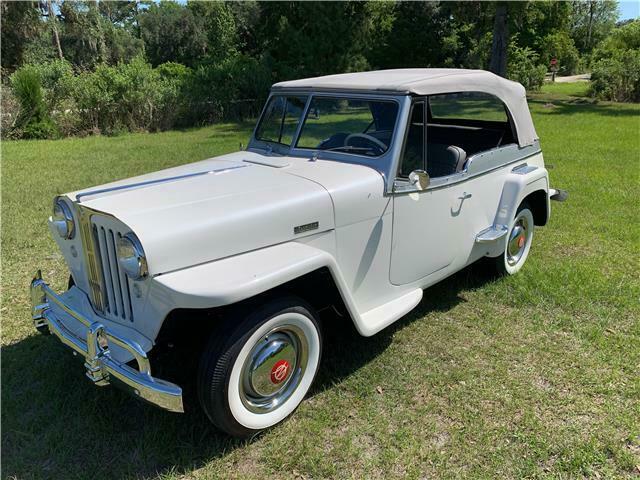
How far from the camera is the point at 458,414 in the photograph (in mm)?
2912

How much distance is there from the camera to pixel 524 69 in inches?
964

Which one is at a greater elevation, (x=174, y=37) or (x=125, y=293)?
(x=174, y=37)

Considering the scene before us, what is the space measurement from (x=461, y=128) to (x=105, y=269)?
332 cm

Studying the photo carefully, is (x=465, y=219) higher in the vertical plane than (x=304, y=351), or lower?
higher

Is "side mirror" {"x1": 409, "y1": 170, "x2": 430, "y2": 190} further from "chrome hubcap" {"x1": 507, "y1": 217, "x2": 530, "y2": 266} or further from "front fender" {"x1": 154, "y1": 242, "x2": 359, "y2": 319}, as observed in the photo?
"chrome hubcap" {"x1": 507, "y1": 217, "x2": 530, "y2": 266}

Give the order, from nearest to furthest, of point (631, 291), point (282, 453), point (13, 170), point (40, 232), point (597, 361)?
point (282, 453)
point (597, 361)
point (631, 291)
point (40, 232)
point (13, 170)

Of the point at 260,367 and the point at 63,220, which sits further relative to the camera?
the point at 63,220

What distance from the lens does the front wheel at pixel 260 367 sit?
2400 mm

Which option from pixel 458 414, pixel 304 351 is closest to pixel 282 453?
pixel 304 351

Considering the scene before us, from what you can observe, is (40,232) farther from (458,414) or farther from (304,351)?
(458,414)

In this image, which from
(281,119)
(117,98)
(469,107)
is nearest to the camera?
(281,119)

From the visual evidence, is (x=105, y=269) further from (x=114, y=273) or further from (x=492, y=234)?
(x=492, y=234)

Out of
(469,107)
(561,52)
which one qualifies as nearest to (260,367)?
(469,107)

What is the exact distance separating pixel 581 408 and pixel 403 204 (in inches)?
64.2
